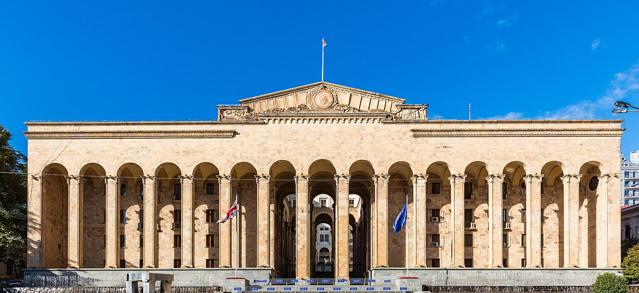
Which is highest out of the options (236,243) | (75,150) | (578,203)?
(75,150)

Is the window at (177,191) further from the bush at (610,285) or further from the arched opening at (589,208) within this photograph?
the bush at (610,285)

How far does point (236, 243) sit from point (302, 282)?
5.78m

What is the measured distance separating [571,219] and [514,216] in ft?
15.3

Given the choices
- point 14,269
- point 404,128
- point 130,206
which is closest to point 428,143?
point 404,128

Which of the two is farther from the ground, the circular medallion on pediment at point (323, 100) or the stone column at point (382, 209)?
the circular medallion on pediment at point (323, 100)

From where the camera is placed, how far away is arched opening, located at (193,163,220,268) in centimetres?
4469

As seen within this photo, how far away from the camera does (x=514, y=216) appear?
44.8 meters

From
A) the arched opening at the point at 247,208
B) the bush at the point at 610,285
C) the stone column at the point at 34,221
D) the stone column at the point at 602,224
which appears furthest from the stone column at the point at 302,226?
the stone column at the point at 602,224

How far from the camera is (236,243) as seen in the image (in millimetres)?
42250

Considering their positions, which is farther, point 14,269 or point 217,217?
point 14,269

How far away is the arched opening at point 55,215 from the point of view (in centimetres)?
4209

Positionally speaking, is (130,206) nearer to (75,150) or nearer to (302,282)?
(75,150)

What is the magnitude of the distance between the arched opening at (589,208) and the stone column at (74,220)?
33786 millimetres

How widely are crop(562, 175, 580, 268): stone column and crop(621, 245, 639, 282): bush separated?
3.00 meters
